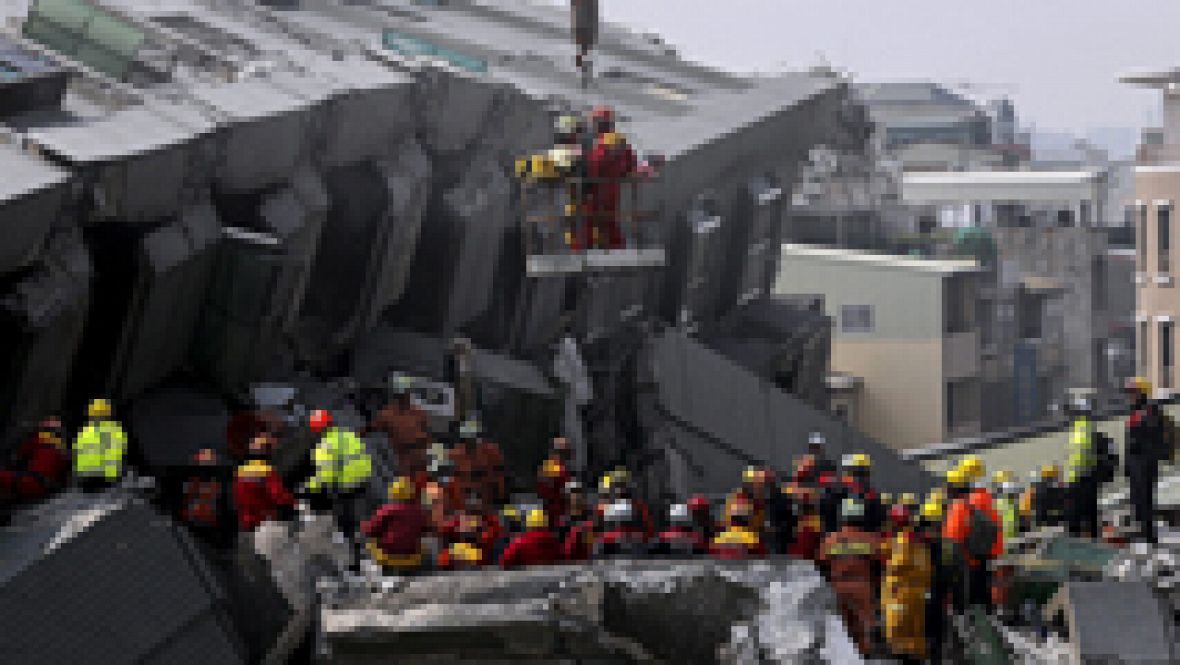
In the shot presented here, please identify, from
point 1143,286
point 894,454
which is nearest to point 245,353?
point 894,454

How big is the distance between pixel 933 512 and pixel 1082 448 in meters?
3.89

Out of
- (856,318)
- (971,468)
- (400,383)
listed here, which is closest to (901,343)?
(856,318)

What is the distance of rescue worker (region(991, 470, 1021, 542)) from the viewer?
2306cm

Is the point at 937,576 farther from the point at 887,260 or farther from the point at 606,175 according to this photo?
the point at 887,260

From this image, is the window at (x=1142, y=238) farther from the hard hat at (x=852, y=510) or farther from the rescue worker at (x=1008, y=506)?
the hard hat at (x=852, y=510)

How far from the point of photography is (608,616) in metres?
14.9

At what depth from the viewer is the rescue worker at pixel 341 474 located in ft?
59.5

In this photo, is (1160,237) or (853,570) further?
(1160,237)

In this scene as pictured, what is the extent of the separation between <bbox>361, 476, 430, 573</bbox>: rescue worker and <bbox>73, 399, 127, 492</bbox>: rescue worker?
235 cm

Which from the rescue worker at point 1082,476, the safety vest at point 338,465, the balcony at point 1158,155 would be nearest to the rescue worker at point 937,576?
the rescue worker at point 1082,476

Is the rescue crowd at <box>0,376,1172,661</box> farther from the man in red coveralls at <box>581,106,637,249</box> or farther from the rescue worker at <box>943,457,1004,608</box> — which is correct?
the man in red coveralls at <box>581,106,637,249</box>

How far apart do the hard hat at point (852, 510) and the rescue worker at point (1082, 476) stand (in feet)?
14.2

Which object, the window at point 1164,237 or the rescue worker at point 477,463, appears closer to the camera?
the rescue worker at point 477,463

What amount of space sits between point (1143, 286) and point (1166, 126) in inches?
154
